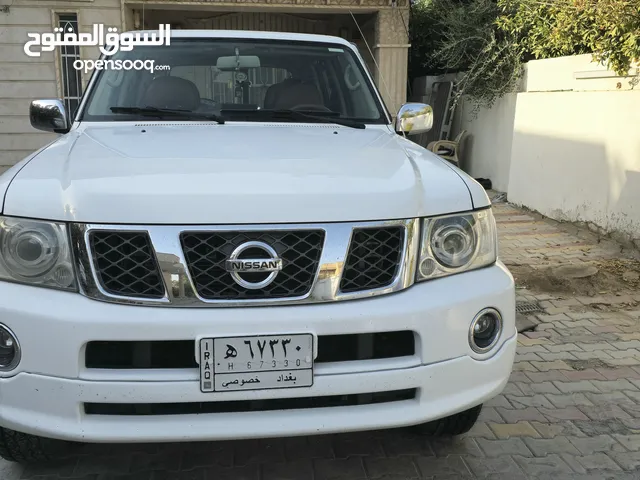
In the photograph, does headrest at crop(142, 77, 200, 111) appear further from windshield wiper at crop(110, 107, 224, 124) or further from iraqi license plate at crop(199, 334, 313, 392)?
iraqi license plate at crop(199, 334, 313, 392)

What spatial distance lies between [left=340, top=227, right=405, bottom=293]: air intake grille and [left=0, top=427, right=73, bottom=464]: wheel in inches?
53.1

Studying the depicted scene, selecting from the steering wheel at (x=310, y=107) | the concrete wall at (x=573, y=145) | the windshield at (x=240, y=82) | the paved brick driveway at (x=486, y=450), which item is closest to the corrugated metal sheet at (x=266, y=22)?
the concrete wall at (x=573, y=145)

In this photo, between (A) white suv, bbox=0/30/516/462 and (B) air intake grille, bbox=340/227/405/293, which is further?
(B) air intake grille, bbox=340/227/405/293

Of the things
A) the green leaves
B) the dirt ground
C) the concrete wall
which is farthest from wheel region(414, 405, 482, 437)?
the green leaves

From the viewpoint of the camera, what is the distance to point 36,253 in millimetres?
2078

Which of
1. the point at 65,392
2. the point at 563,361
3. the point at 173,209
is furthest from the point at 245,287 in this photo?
the point at 563,361

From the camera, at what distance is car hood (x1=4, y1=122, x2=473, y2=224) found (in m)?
2.04

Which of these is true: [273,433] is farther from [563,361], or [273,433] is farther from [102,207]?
[563,361]

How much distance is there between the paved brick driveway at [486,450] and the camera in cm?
260

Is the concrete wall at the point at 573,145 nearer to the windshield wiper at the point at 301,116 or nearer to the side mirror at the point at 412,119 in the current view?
the side mirror at the point at 412,119

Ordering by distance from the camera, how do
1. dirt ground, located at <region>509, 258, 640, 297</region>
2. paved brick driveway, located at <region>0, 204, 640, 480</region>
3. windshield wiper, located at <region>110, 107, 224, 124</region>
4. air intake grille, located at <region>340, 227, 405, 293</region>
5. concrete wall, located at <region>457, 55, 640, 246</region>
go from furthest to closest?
1. concrete wall, located at <region>457, 55, 640, 246</region>
2. dirt ground, located at <region>509, 258, 640, 297</region>
3. windshield wiper, located at <region>110, 107, 224, 124</region>
4. paved brick driveway, located at <region>0, 204, 640, 480</region>
5. air intake grille, located at <region>340, 227, 405, 293</region>

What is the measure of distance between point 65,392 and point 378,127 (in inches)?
84.9

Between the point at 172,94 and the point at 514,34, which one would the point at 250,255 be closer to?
the point at 172,94

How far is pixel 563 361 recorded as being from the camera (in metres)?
3.84
